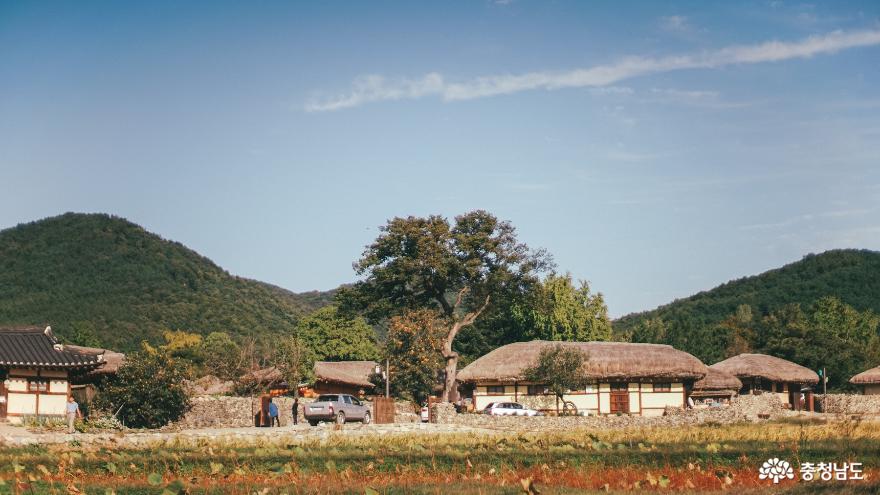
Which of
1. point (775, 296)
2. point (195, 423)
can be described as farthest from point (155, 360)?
point (775, 296)

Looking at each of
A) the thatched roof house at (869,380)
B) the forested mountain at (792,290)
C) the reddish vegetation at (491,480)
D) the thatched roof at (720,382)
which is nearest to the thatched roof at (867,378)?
the thatched roof house at (869,380)

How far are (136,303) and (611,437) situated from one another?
77.0 metres

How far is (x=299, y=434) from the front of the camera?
121ft

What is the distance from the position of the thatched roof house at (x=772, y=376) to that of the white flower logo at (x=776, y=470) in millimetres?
47053

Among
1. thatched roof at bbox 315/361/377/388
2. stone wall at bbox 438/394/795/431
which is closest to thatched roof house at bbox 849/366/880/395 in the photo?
stone wall at bbox 438/394/795/431

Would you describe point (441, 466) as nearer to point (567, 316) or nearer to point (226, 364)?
point (226, 364)

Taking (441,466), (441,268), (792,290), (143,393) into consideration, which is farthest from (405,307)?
(792,290)

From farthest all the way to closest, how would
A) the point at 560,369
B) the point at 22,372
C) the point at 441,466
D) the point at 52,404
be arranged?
the point at 560,369
the point at 52,404
the point at 22,372
the point at 441,466

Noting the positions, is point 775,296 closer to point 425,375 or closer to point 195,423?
point 425,375

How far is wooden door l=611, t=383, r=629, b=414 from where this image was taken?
58125 millimetres

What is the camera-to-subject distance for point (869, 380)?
72.1 meters

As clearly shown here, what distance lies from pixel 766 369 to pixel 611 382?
1545 centimetres

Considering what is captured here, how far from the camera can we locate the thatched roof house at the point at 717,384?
216ft

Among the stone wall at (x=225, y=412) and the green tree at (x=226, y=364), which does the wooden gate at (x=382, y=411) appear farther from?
the green tree at (x=226, y=364)
